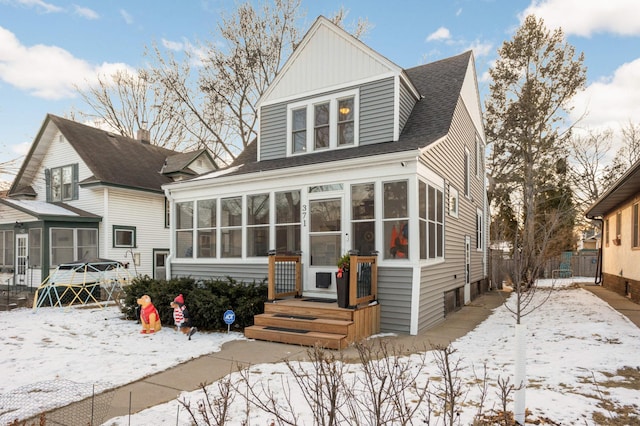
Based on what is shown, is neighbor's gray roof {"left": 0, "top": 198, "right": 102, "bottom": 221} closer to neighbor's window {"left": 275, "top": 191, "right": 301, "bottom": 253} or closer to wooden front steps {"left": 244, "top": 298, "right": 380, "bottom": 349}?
neighbor's window {"left": 275, "top": 191, "right": 301, "bottom": 253}

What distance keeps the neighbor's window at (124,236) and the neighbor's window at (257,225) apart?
7.81m

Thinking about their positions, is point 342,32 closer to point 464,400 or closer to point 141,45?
point 464,400

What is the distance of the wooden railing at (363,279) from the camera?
272 inches

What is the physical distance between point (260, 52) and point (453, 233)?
13394 millimetres

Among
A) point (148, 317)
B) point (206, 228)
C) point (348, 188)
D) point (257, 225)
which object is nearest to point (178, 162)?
point (206, 228)

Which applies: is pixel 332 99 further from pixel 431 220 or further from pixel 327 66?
pixel 431 220

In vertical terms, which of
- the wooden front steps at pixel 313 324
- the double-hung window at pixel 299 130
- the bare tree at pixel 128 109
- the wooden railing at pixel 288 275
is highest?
the bare tree at pixel 128 109

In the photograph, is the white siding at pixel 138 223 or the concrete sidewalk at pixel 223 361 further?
the white siding at pixel 138 223

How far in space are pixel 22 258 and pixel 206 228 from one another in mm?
8364

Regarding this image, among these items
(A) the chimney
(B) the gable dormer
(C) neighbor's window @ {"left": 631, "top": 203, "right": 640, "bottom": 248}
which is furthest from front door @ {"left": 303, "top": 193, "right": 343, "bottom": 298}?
(A) the chimney

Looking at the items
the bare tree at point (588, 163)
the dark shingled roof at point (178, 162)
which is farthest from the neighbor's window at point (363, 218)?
the bare tree at point (588, 163)

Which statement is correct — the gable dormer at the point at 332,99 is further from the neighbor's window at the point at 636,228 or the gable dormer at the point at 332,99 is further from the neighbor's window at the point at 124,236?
the neighbor's window at the point at 124,236

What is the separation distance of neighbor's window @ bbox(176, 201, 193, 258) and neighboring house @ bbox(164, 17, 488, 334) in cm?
3

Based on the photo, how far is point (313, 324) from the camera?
272 inches
